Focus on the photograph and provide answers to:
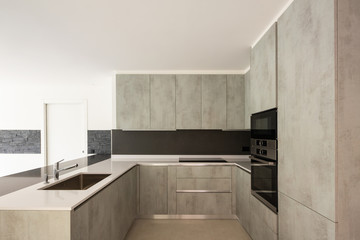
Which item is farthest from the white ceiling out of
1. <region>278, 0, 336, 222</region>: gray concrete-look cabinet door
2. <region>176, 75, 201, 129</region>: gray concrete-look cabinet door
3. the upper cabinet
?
<region>278, 0, 336, 222</region>: gray concrete-look cabinet door

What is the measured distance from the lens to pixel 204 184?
331cm

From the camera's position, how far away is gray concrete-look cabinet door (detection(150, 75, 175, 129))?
358 centimetres

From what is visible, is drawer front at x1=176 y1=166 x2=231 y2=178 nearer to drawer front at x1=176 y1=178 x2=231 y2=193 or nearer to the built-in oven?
drawer front at x1=176 y1=178 x2=231 y2=193

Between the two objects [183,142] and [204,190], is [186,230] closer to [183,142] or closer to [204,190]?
[204,190]

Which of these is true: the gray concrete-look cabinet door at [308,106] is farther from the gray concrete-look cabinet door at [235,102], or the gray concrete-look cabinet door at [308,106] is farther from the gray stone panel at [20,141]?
the gray stone panel at [20,141]

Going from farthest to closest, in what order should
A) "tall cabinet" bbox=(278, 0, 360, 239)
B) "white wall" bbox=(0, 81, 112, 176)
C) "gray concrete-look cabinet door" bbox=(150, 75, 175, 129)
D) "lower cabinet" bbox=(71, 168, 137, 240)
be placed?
"white wall" bbox=(0, 81, 112, 176)
"gray concrete-look cabinet door" bbox=(150, 75, 175, 129)
"lower cabinet" bbox=(71, 168, 137, 240)
"tall cabinet" bbox=(278, 0, 360, 239)

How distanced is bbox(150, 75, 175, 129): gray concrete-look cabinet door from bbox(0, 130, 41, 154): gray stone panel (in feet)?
8.97

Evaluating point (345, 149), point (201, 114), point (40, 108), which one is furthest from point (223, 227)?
point (40, 108)

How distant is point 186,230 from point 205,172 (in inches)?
32.6

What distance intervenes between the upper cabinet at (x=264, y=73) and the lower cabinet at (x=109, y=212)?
5.47ft

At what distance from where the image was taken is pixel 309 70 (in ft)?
4.54

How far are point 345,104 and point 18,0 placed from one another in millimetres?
2282

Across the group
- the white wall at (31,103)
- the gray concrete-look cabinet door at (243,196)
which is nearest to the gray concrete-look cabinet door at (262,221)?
the gray concrete-look cabinet door at (243,196)

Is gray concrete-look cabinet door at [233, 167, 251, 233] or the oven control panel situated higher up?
the oven control panel
